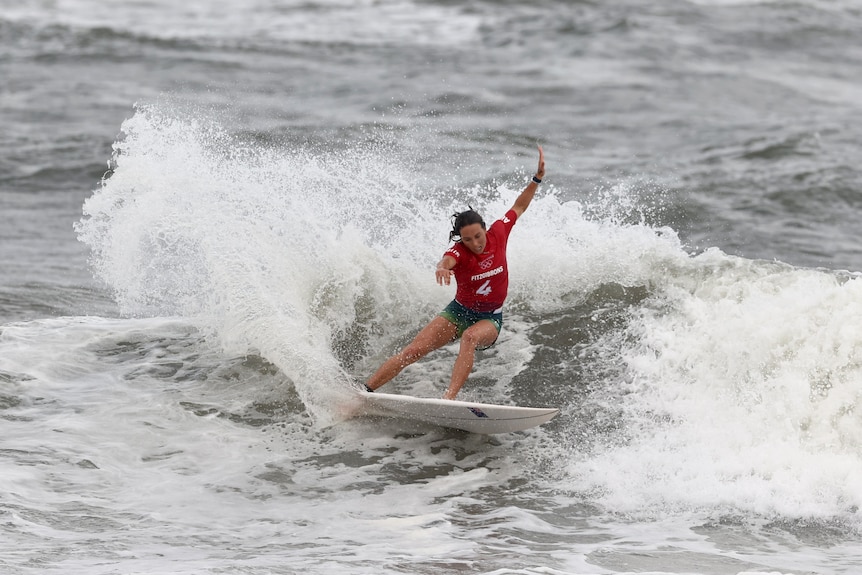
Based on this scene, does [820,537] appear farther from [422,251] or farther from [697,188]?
[697,188]

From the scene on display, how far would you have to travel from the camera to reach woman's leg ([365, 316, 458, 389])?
8594mm

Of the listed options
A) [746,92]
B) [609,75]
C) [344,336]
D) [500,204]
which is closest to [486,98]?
[609,75]

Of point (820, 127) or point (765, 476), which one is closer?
point (765, 476)

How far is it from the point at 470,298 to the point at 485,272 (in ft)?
0.88

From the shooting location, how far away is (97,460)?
25.5 ft

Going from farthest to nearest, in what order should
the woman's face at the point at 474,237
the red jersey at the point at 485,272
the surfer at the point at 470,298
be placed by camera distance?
the red jersey at the point at 485,272 < the surfer at the point at 470,298 < the woman's face at the point at 474,237

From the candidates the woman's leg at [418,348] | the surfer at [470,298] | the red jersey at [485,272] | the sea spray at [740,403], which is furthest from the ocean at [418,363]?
the red jersey at [485,272]

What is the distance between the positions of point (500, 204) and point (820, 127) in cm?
1150

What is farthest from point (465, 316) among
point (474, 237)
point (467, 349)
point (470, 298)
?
point (474, 237)

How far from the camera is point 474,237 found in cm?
825

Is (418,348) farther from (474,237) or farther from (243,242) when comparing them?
(243,242)

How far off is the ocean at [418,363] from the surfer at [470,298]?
0.52 metres

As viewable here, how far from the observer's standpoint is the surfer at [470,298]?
8336 millimetres

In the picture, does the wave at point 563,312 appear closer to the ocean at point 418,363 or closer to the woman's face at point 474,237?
the ocean at point 418,363
